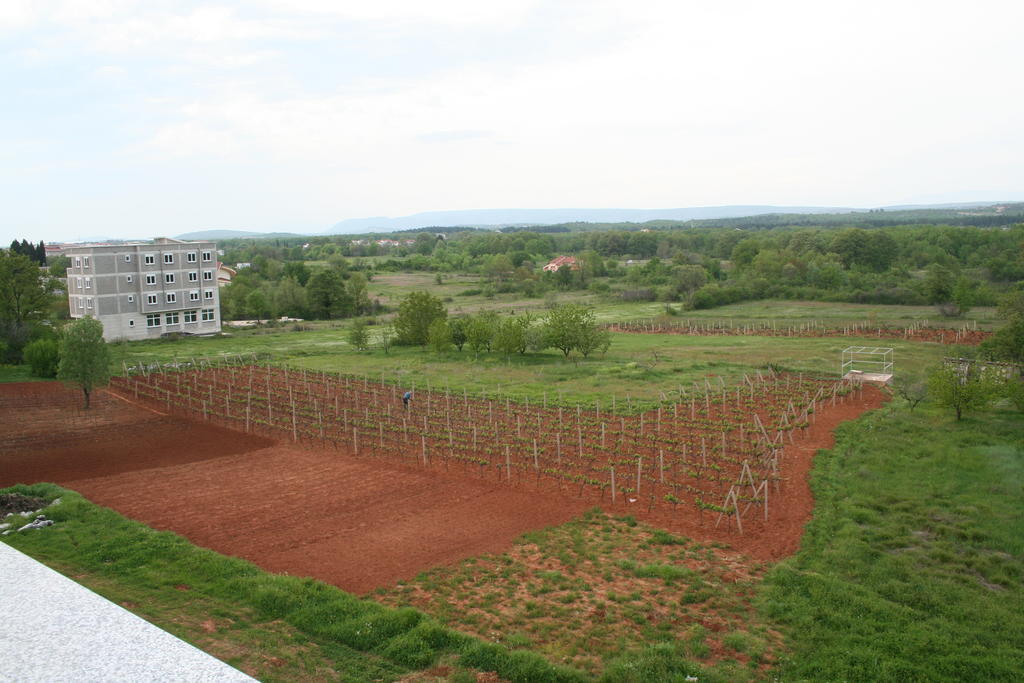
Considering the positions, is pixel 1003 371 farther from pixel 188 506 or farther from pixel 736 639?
pixel 188 506

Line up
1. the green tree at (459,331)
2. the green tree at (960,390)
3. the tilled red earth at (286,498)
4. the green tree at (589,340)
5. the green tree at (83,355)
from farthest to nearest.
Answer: the green tree at (459,331) < the green tree at (589,340) < the green tree at (83,355) < the green tree at (960,390) < the tilled red earth at (286,498)

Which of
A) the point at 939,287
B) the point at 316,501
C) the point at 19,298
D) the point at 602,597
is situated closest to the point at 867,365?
the point at 939,287

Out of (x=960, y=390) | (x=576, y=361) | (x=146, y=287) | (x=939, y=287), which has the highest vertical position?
(x=146, y=287)

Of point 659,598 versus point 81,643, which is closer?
point 81,643

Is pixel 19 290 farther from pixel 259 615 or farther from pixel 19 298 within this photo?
pixel 259 615

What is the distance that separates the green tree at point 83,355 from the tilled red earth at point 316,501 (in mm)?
3267

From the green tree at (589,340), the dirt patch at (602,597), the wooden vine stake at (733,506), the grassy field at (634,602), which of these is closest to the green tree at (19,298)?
the grassy field at (634,602)

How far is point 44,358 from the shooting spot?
38594 mm

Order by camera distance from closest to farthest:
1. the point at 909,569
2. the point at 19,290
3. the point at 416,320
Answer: the point at 909,569, the point at 19,290, the point at 416,320

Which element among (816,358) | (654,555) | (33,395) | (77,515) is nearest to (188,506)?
(77,515)

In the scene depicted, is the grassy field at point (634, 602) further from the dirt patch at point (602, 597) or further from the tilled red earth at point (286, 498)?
the tilled red earth at point (286, 498)

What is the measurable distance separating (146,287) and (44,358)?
598 inches

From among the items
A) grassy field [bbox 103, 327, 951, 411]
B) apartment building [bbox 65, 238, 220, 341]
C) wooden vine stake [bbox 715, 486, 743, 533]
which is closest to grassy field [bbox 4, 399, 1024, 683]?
wooden vine stake [bbox 715, 486, 743, 533]

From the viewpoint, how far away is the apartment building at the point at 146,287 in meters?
51.0
